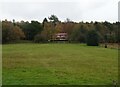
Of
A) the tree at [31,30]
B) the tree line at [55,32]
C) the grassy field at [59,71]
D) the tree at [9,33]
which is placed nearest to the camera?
the grassy field at [59,71]

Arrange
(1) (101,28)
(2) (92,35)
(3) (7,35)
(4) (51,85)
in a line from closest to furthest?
(4) (51,85) → (2) (92,35) → (3) (7,35) → (1) (101,28)

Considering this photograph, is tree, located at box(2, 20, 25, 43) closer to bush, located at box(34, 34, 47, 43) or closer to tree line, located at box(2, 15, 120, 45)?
tree line, located at box(2, 15, 120, 45)

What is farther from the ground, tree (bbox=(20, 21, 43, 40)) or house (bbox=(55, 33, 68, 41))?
tree (bbox=(20, 21, 43, 40))

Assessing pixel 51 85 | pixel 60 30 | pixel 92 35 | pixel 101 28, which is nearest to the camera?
pixel 51 85

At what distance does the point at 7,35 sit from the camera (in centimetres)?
8569

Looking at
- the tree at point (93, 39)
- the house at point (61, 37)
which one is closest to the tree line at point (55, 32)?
the tree at point (93, 39)

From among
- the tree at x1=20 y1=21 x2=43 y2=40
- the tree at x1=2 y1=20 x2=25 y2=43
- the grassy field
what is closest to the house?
the tree at x1=20 y1=21 x2=43 y2=40

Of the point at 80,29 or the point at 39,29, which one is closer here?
the point at 80,29

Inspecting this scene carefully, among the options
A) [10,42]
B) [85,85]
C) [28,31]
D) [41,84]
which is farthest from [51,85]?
[28,31]

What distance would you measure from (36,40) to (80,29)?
1474 cm

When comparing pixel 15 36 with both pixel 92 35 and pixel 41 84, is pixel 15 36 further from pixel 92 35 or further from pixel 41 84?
pixel 41 84

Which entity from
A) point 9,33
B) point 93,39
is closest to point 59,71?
point 93,39

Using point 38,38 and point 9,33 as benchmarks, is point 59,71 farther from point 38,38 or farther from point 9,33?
point 38,38

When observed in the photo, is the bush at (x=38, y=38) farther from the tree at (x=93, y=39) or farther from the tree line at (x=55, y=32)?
the tree at (x=93, y=39)
